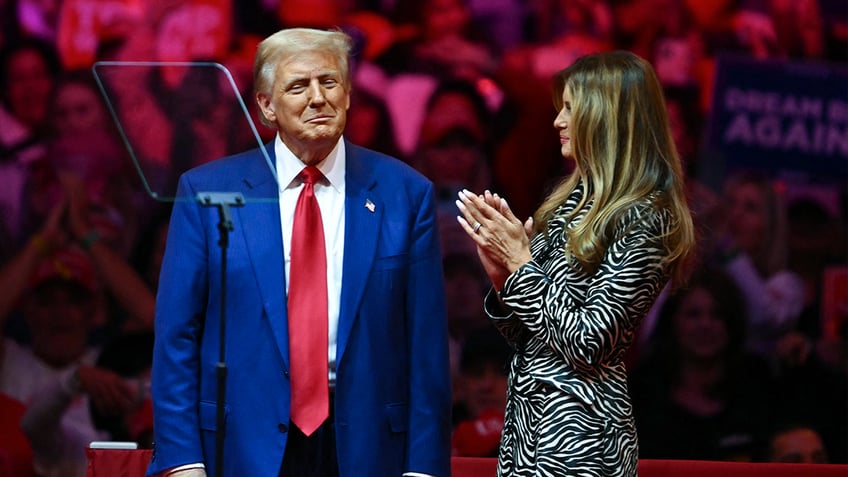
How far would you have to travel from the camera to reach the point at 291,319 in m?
2.68

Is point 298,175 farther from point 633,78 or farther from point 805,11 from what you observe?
point 805,11

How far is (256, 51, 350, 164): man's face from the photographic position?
8.85 feet

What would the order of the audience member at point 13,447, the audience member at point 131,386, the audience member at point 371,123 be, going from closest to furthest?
1. the audience member at point 13,447
2. the audience member at point 131,386
3. the audience member at point 371,123

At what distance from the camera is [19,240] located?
530cm

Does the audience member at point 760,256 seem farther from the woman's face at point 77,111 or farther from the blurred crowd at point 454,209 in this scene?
the woman's face at point 77,111

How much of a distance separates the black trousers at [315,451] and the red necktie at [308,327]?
0.03 meters

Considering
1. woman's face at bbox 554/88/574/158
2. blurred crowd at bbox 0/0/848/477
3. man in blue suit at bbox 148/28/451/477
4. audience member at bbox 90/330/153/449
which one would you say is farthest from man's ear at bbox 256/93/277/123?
audience member at bbox 90/330/153/449

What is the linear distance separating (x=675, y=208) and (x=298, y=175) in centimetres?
85

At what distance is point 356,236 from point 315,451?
1.60 feet

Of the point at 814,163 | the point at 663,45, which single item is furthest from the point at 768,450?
the point at 663,45

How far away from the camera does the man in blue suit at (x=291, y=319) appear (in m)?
2.66

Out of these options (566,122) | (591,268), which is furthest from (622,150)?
(591,268)

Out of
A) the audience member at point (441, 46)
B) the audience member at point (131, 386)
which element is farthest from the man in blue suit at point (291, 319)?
the audience member at point (441, 46)

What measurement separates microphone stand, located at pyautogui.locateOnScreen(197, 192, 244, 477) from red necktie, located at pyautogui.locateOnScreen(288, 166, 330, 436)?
164 millimetres
